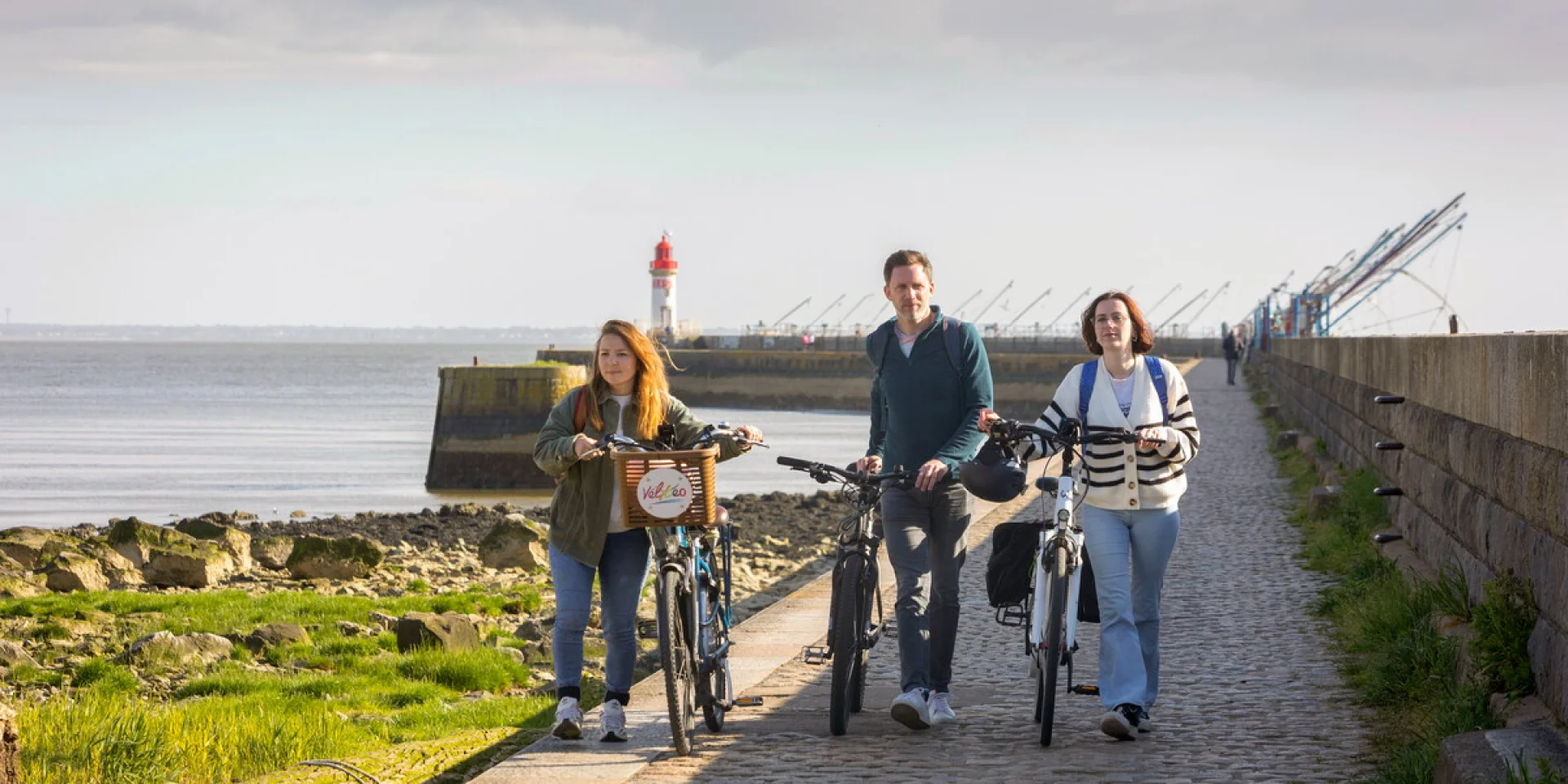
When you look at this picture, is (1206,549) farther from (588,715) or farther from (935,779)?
(935,779)

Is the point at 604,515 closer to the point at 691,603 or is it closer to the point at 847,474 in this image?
the point at 691,603

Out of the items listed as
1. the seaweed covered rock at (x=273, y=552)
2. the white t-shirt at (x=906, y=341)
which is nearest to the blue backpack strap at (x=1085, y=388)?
the white t-shirt at (x=906, y=341)

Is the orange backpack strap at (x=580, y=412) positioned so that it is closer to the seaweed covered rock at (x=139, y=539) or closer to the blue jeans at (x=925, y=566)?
the blue jeans at (x=925, y=566)

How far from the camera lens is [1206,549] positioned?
13688mm

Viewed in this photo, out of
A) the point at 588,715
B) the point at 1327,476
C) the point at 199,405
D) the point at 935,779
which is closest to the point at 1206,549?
the point at 1327,476

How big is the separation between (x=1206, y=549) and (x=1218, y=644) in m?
4.45

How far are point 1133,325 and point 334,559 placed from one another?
12.5m

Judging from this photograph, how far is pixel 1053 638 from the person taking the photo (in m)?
6.79

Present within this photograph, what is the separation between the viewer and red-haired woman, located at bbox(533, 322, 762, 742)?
694 centimetres

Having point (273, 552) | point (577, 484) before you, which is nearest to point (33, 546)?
point (273, 552)

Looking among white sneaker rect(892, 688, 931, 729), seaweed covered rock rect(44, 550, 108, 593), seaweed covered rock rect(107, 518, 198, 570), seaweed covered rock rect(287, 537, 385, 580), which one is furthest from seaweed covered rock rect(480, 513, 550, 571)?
white sneaker rect(892, 688, 931, 729)

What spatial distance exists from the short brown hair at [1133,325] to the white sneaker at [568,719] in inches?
91.7

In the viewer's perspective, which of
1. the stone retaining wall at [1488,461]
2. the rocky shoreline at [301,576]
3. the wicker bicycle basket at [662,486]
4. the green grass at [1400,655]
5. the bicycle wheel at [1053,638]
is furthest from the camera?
the rocky shoreline at [301,576]

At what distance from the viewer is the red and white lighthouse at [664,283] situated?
9400cm
